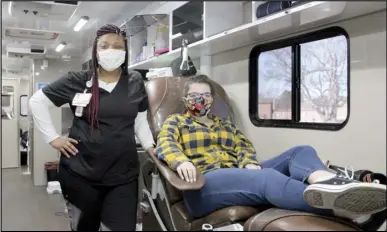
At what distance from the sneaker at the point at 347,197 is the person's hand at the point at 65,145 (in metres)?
0.69

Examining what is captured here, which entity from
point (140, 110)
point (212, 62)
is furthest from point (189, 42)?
point (140, 110)

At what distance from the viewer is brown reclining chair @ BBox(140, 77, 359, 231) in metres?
0.90

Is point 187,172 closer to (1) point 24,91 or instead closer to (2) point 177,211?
(2) point 177,211

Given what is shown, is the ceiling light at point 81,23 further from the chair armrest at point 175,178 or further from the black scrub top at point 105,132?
the chair armrest at point 175,178

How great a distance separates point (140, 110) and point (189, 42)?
326mm

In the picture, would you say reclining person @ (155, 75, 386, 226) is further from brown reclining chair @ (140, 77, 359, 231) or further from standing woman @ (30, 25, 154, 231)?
standing woman @ (30, 25, 154, 231)

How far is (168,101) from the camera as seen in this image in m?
1.27

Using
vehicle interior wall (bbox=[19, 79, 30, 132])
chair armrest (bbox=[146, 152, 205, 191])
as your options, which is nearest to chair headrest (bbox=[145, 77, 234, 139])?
chair armrest (bbox=[146, 152, 205, 191])

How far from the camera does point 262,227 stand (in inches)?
35.5

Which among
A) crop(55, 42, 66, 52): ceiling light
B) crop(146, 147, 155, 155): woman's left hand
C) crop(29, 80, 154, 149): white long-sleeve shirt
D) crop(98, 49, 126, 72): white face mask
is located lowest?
crop(146, 147, 155, 155): woman's left hand

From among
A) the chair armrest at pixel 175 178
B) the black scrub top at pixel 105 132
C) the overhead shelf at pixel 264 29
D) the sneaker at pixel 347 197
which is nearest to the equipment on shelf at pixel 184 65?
the overhead shelf at pixel 264 29

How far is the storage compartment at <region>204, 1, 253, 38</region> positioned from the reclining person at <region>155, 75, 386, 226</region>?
0.18 meters

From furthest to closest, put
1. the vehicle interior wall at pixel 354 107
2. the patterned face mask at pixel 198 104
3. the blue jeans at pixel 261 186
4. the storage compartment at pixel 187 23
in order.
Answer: the patterned face mask at pixel 198 104 → the blue jeans at pixel 261 186 → the storage compartment at pixel 187 23 → the vehicle interior wall at pixel 354 107

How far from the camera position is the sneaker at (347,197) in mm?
837
